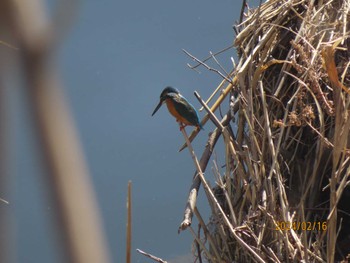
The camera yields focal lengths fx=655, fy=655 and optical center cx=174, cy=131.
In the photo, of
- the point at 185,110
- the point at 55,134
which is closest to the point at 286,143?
the point at 185,110

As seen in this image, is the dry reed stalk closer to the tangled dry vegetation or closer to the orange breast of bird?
the tangled dry vegetation

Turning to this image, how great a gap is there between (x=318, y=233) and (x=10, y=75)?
3.51 ft

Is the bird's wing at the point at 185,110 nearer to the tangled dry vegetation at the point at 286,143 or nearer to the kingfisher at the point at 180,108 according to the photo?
the kingfisher at the point at 180,108

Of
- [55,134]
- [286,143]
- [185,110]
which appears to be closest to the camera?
[55,134]

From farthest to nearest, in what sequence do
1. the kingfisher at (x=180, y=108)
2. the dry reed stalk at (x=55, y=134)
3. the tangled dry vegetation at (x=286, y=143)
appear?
the kingfisher at (x=180, y=108)
the tangled dry vegetation at (x=286, y=143)
the dry reed stalk at (x=55, y=134)

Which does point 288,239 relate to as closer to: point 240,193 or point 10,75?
point 240,193

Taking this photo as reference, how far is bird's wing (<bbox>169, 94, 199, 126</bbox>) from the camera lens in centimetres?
154

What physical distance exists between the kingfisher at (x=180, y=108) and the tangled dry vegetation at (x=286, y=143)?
0.10m

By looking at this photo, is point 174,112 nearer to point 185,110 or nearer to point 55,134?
point 185,110

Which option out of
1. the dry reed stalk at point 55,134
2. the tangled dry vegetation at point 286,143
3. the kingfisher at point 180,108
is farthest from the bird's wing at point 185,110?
the dry reed stalk at point 55,134

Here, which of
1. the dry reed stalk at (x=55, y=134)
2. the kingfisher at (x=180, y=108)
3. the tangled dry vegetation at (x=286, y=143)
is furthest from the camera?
the kingfisher at (x=180, y=108)

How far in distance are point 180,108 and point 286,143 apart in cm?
33

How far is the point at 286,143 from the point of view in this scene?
53.4 inches

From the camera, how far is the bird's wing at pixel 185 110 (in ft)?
5.04
